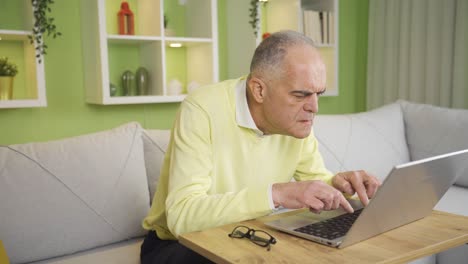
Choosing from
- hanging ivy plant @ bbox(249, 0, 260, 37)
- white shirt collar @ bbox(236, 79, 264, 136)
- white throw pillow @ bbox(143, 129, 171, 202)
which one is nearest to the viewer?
white shirt collar @ bbox(236, 79, 264, 136)

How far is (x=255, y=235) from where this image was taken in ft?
3.38

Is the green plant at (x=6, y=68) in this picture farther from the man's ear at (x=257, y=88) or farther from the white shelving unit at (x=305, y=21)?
the white shelving unit at (x=305, y=21)

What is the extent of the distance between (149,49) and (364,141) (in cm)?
128

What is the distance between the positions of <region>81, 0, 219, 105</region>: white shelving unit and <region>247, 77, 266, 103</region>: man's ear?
1.21 meters

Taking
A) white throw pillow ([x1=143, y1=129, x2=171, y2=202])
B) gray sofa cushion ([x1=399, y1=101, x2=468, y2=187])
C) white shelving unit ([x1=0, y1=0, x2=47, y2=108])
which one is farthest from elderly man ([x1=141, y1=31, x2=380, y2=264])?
gray sofa cushion ([x1=399, y1=101, x2=468, y2=187])

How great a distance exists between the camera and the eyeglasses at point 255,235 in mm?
978

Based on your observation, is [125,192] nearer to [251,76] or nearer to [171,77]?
[251,76]

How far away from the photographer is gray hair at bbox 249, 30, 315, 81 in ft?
4.15

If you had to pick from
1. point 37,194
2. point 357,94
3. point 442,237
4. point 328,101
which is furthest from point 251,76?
point 357,94

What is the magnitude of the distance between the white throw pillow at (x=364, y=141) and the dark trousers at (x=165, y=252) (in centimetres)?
115

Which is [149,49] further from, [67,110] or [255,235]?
[255,235]

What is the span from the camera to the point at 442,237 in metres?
1.03

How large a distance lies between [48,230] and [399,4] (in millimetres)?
2811

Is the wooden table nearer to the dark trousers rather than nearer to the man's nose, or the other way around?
the dark trousers
